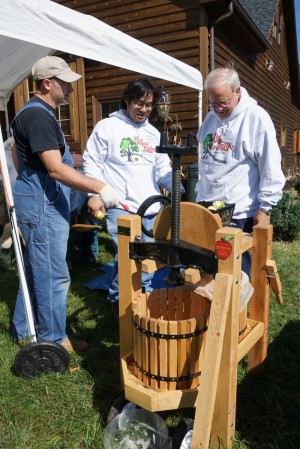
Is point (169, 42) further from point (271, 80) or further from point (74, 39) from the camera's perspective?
point (271, 80)

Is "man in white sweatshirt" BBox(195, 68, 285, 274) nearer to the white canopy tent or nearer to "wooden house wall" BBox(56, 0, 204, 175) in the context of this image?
the white canopy tent

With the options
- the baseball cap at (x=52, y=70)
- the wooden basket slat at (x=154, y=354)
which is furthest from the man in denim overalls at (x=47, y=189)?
the wooden basket slat at (x=154, y=354)

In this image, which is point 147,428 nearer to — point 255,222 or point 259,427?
point 259,427

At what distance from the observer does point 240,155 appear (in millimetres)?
2494

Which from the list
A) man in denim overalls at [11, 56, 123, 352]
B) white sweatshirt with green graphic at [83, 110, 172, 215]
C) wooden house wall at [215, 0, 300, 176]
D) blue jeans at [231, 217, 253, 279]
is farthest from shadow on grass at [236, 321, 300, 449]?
wooden house wall at [215, 0, 300, 176]

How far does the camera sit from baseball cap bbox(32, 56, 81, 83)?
7.67 ft

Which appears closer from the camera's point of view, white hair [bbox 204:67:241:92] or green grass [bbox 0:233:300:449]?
green grass [bbox 0:233:300:449]

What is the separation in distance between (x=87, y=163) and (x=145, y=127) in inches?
22.3

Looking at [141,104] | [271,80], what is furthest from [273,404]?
[271,80]

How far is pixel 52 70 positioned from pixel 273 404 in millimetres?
2310

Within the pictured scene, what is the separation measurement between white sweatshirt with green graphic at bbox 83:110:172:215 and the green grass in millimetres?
1138

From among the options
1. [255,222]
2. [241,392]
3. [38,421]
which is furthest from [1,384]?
[255,222]

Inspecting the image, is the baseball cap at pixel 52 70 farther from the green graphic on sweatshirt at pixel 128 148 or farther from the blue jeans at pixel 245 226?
the blue jeans at pixel 245 226

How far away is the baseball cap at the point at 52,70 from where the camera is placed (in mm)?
2336
